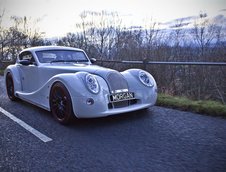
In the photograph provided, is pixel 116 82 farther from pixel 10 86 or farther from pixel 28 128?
pixel 10 86

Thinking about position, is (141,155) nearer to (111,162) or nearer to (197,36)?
(111,162)

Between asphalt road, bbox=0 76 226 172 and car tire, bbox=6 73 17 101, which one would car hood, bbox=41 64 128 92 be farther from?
car tire, bbox=6 73 17 101

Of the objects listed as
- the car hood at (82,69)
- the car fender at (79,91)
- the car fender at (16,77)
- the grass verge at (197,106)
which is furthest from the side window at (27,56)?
the grass verge at (197,106)

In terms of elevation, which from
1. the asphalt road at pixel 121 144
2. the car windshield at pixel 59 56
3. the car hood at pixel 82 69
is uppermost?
the car windshield at pixel 59 56

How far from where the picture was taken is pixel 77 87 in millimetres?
3682

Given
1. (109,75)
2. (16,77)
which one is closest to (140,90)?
(109,75)

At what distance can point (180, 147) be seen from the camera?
2.94 metres

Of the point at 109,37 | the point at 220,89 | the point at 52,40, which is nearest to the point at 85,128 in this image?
the point at 220,89

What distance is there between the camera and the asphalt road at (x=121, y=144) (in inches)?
99.6

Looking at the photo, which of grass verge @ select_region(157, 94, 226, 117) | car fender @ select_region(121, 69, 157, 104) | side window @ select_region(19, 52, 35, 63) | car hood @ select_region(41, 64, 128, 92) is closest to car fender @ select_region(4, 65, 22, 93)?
side window @ select_region(19, 52, 35, 63)

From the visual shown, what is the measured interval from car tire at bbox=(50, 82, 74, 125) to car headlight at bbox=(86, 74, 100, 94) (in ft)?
1.20

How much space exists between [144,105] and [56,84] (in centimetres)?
158

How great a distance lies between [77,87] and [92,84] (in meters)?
0.25

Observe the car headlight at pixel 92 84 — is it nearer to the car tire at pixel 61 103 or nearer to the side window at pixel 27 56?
the car tire at pixel 61 103
